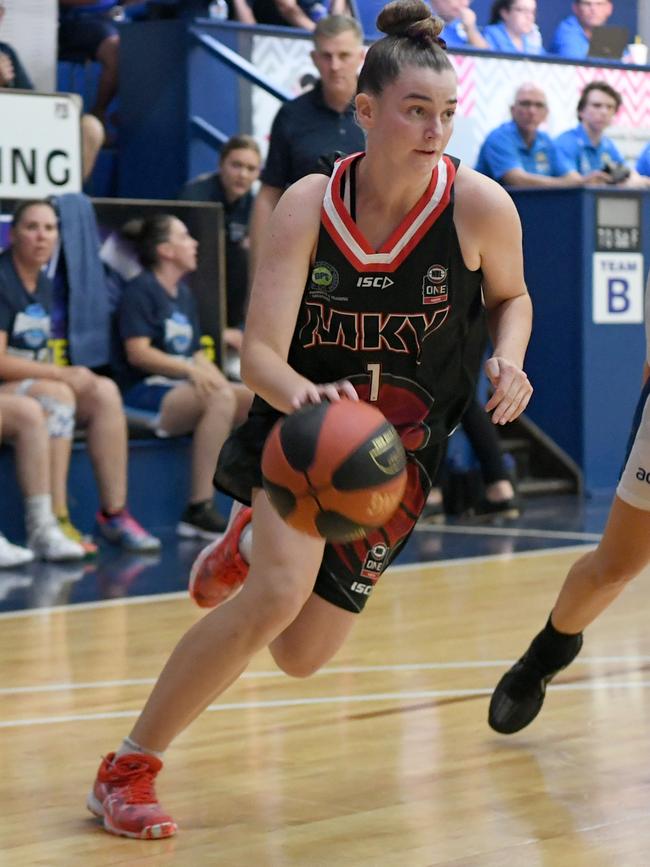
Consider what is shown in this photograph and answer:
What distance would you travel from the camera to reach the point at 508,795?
12.2 ft

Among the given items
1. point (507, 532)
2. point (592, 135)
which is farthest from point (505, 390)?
point (592, 135)

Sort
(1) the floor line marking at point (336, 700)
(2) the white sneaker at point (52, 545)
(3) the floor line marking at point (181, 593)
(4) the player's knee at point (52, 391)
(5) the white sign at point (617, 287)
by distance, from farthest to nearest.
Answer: (5) the white sign at point (617, 287) → (4) the player's knee at point (52, 391) → (2) the white sneaker at point (52, 545) → (3) the floor line marking at point (181, 593) → (1) the floor line marking at point (336, 700)

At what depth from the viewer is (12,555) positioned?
7.31 m

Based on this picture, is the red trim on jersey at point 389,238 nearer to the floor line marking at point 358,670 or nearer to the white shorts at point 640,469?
the white shorts at point 640,469

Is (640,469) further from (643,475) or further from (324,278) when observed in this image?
(324,278)

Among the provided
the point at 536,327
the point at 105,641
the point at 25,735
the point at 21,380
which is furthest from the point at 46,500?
the point at 536,327

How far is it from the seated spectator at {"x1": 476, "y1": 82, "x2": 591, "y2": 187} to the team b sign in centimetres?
292

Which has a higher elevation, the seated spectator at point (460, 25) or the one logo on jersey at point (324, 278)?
the seated spectator at point (460, 25)

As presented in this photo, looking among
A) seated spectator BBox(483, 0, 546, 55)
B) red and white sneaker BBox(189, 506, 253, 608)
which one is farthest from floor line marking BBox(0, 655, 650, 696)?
seated spectator BBox(483, 0, 546, 55)

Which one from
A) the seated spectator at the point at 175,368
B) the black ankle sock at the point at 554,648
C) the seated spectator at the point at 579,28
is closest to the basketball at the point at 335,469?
the black ankle sock at the point at 554,648

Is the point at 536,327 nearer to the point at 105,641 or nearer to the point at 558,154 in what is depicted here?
the point at 558,154

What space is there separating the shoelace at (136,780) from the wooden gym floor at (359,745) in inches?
4.0

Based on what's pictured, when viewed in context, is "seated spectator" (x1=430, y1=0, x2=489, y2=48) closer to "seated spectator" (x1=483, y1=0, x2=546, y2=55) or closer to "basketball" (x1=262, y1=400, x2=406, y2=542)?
"seated spectator" (x1=483, y1=0, x2=546, y2=55)

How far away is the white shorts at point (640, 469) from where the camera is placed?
150 inches
